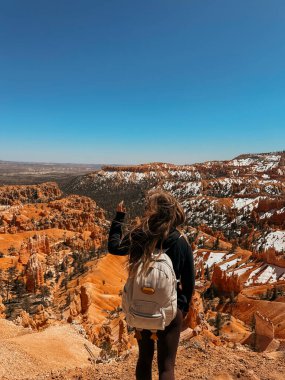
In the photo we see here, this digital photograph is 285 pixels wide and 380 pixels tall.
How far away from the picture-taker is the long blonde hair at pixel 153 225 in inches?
125

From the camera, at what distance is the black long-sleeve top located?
326 cm

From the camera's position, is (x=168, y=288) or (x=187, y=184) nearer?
(x=168, y=288)

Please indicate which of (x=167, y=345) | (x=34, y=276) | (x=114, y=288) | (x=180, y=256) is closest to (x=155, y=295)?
(x=180, y=256)

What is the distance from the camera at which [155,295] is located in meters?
3.08

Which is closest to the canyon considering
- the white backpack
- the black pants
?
the white backpack

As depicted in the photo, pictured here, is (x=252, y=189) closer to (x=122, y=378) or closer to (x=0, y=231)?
(x=0, y=231)

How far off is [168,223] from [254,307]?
3301cm

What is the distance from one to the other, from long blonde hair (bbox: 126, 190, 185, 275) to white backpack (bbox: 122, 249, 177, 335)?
0.09 metres

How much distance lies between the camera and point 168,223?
3.25m

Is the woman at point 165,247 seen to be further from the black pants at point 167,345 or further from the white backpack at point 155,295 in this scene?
the white backpack at point 155,295

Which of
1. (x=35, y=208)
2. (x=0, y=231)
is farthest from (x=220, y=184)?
(x=0, y=231)

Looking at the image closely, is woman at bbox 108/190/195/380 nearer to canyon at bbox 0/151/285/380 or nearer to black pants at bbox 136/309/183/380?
black pants at bbox 136/309/183/380

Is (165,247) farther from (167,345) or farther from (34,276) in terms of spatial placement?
(34,276)

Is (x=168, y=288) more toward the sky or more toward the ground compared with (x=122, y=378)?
more toward the sky
